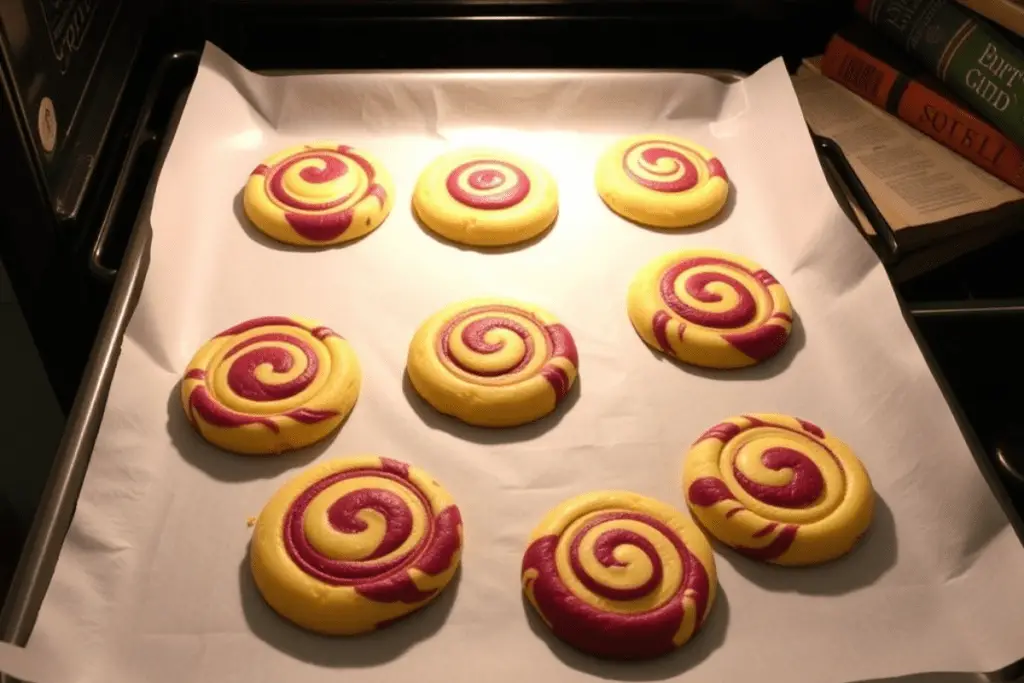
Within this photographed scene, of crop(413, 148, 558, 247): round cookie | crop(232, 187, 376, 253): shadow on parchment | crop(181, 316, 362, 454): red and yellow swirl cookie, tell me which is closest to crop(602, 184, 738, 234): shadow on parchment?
crop(413, 148, 558, 247): round cookie

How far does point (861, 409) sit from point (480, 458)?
17.5 inches

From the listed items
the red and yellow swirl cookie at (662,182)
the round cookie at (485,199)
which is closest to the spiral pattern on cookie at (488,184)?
the round cookie at (485,199)

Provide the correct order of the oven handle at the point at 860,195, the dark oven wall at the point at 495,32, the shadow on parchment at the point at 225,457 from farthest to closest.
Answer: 1. the dark oven wall at the point at 495,32
2. the oven handle at the point at 860,195
3. the shadow on parchment at the point at 225,457

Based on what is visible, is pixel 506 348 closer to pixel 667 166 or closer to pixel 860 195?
pixel 667 166

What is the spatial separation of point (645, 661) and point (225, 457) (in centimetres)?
49

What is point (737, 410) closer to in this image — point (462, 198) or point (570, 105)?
point (462, 198)

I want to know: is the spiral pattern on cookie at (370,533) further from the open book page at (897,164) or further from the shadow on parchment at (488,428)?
the open book page at (897,164)

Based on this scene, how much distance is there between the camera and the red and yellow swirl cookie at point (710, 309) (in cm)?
123

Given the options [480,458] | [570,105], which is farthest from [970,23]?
[480,458]

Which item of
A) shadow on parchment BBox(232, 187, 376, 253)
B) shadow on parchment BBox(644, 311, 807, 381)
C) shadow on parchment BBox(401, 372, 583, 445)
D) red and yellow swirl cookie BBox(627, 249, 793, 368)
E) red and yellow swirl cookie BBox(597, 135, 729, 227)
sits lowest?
shadow on parchment BBox(401, 372, 583, 445)

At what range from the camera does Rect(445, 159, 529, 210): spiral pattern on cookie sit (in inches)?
55.2

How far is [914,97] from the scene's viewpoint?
5.00 ft

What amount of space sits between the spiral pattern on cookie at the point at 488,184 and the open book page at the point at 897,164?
1.57 feet

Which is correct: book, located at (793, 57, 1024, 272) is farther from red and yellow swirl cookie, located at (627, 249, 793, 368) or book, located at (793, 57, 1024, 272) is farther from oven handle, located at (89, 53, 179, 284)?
oven handle, located at (89, 53, 179, 284)
